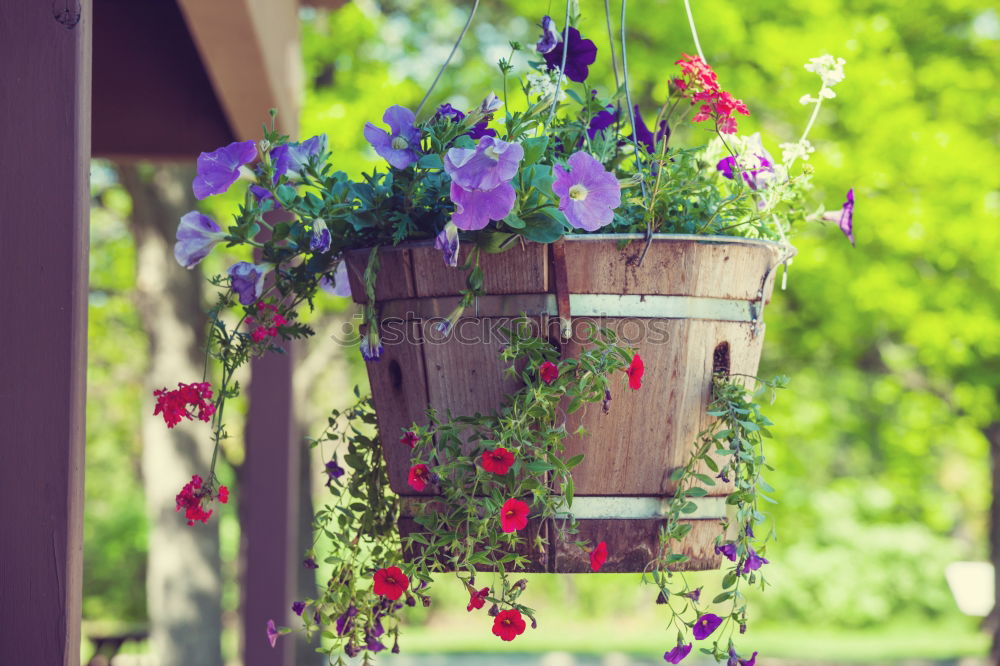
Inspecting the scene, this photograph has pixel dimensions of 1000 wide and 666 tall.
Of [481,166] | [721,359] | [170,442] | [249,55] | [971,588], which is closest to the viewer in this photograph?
[481,166]

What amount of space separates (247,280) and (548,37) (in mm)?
A: 503

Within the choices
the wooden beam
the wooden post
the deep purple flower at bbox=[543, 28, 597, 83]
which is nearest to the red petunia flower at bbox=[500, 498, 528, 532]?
the wooden post

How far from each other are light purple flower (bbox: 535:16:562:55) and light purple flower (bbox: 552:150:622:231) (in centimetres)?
29

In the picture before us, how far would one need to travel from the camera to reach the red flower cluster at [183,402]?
1.28m

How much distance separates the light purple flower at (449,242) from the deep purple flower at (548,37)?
0.37m

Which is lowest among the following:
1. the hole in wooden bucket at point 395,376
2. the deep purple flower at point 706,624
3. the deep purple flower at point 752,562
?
the deep purple flower at point 706,624

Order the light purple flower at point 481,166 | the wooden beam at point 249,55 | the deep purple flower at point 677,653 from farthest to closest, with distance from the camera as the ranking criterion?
the wooden beam at point 249,55
the deep purple flower at point 677,653
the light purple flower at point 481,166

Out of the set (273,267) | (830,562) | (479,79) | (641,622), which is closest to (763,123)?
(479,79)

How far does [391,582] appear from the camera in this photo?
1214 millimetres

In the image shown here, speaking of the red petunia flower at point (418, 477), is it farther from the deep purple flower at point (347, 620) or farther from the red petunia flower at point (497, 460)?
the deep purple flower at point (347, 620)

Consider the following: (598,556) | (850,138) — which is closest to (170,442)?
(850,138)

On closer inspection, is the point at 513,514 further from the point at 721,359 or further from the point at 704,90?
the point at 704,90

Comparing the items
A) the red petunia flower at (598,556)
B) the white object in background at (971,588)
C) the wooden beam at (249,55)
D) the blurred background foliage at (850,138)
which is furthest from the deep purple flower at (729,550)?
the white object in background at (971,588)

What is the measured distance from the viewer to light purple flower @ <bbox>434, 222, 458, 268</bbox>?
1.14m
